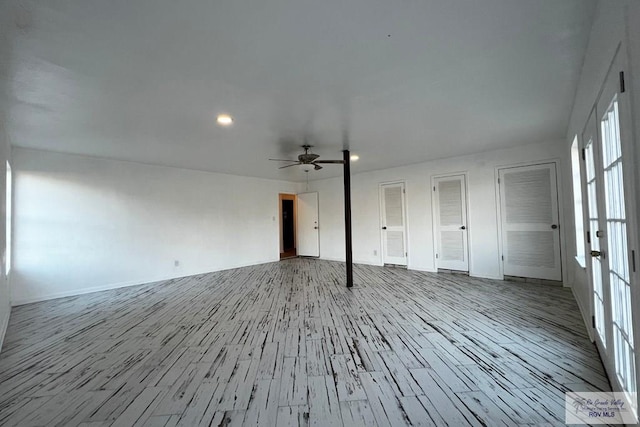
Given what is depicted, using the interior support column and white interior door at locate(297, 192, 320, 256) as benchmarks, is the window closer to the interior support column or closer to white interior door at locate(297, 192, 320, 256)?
the interior support column

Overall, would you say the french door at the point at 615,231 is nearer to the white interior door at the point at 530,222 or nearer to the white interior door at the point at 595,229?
the white interior door at the point at 595,229

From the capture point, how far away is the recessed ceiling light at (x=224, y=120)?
301 cm

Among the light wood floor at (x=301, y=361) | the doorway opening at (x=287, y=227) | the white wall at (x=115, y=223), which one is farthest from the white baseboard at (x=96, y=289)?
the doorway opening at (x=287, y=227)

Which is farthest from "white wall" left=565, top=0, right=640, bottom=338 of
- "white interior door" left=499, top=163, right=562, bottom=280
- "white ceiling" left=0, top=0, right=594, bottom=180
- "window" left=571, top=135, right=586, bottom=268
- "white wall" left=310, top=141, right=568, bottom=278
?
"white wall" left=310, top=141, right=568, bottom=278

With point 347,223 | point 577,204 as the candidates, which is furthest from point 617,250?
point 347,223

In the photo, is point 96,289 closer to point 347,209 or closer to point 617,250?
point 347,209

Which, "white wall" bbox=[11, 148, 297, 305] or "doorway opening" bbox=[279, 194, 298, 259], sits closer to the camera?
"white wall" bbox=[11, 148, 297, 305]

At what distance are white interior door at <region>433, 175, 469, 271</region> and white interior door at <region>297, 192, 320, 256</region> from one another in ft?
11.4

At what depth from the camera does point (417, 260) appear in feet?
19.4

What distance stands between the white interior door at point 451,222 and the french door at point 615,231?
319 cm

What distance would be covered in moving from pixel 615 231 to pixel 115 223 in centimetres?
647

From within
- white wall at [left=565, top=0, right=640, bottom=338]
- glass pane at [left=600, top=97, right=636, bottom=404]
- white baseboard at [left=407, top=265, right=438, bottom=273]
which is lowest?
white baseboard at [left=407, top=265, right=438, bottom=273]

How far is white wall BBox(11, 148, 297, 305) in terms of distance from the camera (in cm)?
411

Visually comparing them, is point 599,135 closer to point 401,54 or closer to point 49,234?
point 401,54
